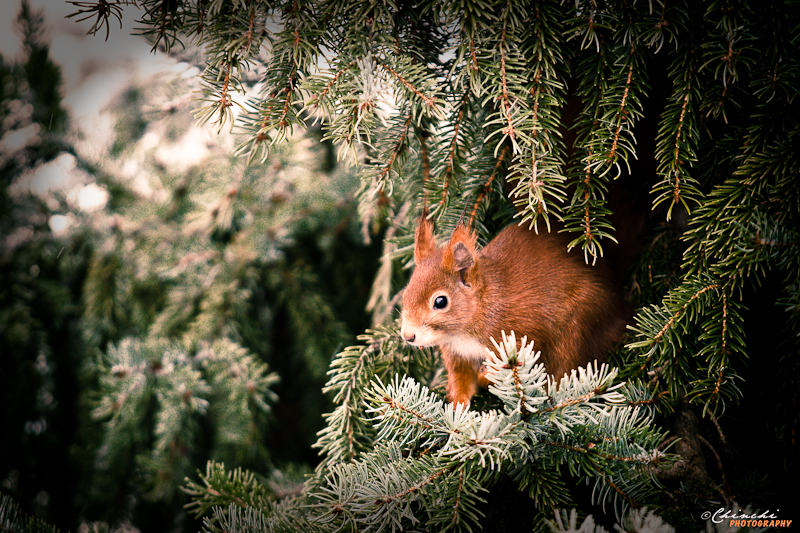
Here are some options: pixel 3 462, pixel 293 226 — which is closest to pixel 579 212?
pixel 293 226

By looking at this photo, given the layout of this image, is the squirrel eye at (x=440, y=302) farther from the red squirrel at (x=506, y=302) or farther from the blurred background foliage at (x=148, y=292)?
the blurred background foliage at (x=148, y=292)

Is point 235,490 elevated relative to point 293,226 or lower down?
lower down

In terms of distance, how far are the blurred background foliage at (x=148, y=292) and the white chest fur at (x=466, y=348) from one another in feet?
1.96

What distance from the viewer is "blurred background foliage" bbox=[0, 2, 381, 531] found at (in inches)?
53.4

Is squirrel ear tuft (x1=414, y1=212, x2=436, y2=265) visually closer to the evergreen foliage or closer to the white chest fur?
the evergreen foliage

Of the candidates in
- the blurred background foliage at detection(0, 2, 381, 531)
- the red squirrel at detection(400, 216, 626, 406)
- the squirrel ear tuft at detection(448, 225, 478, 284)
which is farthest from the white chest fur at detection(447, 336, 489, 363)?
the blurred background foliage at detection(0, 2, 381, 531)

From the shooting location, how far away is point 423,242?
0.86 meters

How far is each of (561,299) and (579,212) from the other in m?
0.24

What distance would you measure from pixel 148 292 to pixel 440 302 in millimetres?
1416

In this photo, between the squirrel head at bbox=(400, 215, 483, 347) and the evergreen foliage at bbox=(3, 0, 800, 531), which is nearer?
the evergreen foliage at bbox=(3, 0, 800, 531)

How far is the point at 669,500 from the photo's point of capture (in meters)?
0.63

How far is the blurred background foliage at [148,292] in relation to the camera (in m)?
1.36

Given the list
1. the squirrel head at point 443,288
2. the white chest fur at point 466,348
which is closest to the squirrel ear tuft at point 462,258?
the squirrel head at point 443,288

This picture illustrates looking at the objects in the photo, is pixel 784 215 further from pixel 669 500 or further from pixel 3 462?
pixel 3 462
